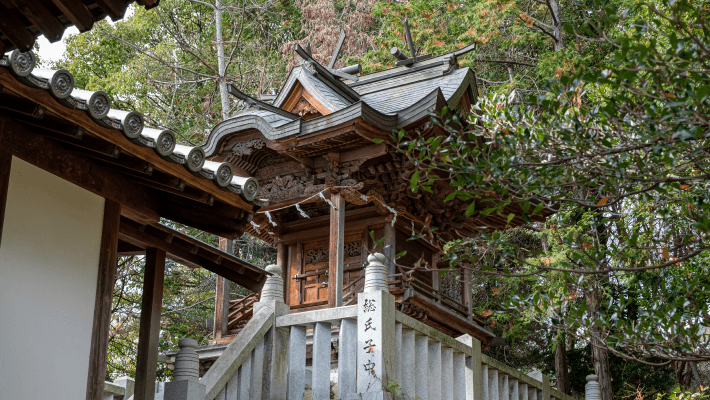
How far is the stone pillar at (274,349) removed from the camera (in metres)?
6.80

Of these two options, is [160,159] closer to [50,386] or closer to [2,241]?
[2,241]

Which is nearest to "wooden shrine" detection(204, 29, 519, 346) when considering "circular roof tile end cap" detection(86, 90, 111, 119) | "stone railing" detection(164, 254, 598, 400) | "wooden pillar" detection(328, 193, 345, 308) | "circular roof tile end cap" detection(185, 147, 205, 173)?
"wooden pillar" detection(328, 193, 345, 308)

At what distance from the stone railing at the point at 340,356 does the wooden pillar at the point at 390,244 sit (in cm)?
330

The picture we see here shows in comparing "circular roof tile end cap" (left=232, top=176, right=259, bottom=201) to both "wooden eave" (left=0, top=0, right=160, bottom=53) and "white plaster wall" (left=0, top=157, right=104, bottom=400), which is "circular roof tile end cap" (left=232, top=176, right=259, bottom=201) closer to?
"white plaster wall" (left=0, top=157, right=104, bottom=400)

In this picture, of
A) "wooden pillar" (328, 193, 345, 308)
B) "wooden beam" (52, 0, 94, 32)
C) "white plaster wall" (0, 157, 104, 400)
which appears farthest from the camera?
"wooden pillar" (328, 193, 345, 308)

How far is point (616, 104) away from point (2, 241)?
4.16 m

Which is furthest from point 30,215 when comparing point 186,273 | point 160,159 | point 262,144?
point 186,273

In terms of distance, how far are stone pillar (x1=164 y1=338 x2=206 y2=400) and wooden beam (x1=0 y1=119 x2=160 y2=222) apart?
118cm

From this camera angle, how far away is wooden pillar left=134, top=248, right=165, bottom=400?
6133mm

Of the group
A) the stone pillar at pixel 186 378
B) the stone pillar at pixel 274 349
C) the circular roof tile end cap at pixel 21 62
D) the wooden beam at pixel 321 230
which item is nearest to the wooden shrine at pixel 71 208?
the circular roof tile end cap at pixel 21 62

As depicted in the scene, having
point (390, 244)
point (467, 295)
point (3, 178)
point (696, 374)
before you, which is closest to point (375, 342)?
point (3, 178)

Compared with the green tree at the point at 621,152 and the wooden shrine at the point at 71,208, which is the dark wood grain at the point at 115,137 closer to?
the wooden shrine at the point at 71,208

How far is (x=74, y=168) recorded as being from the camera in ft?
17.7

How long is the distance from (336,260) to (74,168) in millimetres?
4683
